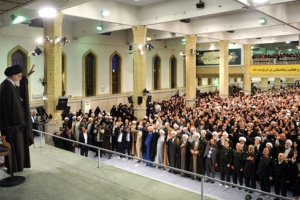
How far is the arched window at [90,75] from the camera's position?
79.6 ft

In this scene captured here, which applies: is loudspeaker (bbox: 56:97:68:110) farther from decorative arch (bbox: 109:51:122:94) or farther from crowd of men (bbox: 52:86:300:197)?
decorative arch (bbox: 109:51:122:94)

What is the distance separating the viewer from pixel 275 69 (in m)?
26.3

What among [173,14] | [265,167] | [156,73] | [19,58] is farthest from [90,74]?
[265,167]

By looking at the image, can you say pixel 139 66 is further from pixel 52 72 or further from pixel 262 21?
pixel 262 21

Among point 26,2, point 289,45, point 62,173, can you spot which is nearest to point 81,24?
point 26,2

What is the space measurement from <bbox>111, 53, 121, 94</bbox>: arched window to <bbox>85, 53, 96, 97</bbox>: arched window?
86.5 inches

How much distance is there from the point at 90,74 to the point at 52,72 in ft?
37.7

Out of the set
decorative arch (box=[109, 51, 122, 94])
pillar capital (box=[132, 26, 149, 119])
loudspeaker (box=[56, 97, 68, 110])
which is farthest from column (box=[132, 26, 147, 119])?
decorative arch (box=[109, 51, 122, 94])

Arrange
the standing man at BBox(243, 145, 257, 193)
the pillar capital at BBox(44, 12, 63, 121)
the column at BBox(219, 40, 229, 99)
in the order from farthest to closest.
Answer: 1. the column at BBox(219, 40, 229, 99)
2. the pillar capital at BBox(44, 12, 63, 121)
3. the standing man at BBox(243, 145, 257, 193)

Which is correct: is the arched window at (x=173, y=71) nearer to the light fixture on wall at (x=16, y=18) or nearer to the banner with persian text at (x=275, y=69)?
the banner with persian text at (x=275, y=69)

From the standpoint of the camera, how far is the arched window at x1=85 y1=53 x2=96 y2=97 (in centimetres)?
2425

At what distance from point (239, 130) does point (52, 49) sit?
8.83 metres

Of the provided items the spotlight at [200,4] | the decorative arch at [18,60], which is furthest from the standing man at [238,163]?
the decorative arch at [18,60]

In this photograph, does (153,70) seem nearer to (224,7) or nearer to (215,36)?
(215,36)
